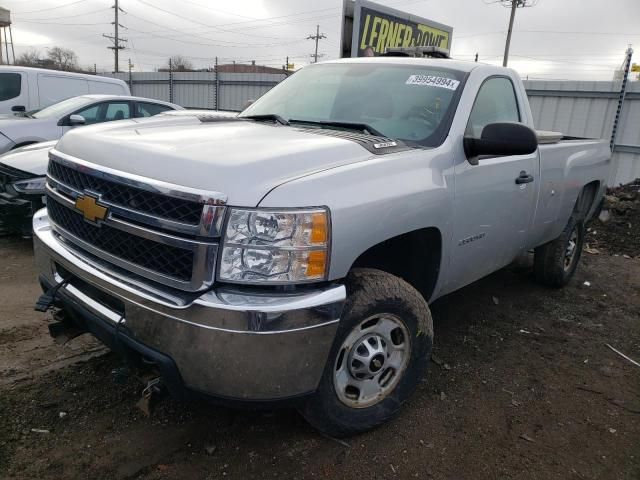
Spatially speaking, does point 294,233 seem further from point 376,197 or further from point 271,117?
point 271,117

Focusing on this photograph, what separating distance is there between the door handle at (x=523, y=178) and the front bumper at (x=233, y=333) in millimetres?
1938

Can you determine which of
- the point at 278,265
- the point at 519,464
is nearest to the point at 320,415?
the point at 278,265

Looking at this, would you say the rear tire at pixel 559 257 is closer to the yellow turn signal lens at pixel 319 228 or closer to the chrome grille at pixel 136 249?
the yellow turn signal lens at pixel 319 228

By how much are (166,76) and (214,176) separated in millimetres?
20165

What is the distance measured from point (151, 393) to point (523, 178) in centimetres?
274

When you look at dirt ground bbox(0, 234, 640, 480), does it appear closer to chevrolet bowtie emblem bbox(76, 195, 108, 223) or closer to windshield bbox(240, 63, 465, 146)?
chevrolet bowtie emblem bbox(76, 195, 108, 223)

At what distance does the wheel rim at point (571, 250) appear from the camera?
5.13 m

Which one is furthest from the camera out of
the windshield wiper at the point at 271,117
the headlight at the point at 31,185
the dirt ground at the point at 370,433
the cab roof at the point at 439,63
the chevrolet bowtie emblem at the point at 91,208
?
the headlight at the point at 31,185

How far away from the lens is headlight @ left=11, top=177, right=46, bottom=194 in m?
4.86

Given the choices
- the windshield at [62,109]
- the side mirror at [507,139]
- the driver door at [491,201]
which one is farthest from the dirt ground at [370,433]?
the windshield at [62,109]

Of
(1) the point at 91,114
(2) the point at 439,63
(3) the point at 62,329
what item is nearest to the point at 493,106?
(2) the point at 439,63

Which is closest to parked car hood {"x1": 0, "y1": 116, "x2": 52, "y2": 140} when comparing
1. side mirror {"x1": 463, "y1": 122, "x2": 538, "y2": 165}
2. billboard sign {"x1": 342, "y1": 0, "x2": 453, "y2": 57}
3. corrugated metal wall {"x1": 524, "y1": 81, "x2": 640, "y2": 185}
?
billboard sign {"x1": 342, "y1": 0, "x2": 453, "y2": 57}

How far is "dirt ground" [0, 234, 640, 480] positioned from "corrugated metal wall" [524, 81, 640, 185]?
8198 mm

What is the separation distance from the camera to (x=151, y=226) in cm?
208
